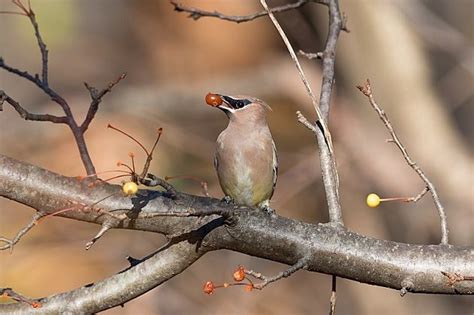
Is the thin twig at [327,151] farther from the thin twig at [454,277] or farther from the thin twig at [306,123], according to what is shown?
the thin twig at [454,277]

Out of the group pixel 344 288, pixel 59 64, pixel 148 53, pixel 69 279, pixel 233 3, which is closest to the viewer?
pixel 69 279

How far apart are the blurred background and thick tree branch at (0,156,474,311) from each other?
4209 mm

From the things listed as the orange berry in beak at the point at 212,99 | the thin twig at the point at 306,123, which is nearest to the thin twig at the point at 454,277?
the thin twig at the point at 306,123

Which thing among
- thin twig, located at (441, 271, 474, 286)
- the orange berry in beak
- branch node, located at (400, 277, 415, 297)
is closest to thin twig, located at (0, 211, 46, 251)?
the orange berry in beak

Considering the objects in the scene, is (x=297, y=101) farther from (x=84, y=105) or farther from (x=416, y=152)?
(x=84, y=105)

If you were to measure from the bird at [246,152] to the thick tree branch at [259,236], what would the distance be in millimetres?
1533

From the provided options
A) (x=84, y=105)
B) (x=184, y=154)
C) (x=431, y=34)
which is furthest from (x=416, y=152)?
(x=84, y=105)

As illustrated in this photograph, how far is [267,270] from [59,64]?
337 inches

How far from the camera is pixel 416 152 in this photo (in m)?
8.52

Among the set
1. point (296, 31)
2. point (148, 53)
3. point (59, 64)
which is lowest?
point (59, 64)

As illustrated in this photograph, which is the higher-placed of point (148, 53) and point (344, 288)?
point (148, 53)

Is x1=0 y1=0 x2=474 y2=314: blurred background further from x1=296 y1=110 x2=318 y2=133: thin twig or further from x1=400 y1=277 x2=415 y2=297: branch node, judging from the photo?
x1=400 y1=277 x2=415 y2=297: branch node

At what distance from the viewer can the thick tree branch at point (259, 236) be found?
3.16m

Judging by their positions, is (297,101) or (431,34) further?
(297,101)
